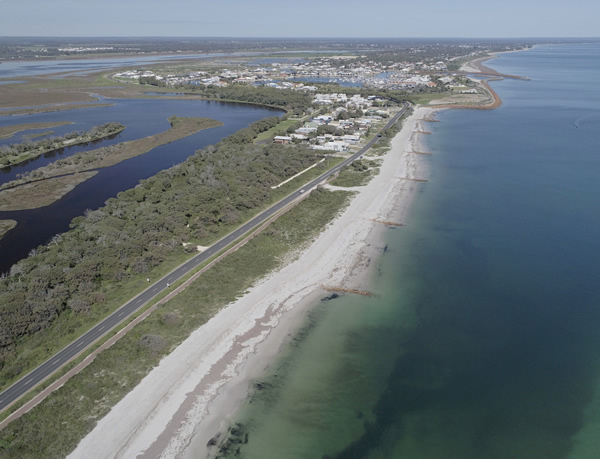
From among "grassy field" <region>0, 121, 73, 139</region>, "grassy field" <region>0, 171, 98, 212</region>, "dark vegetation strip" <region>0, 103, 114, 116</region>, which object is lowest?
"grassy field" <region>0, 171, 98, 212</region>

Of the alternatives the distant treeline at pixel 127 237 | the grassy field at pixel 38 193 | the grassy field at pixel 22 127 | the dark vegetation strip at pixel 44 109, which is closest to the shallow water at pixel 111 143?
the grassy field at pixel 38 193

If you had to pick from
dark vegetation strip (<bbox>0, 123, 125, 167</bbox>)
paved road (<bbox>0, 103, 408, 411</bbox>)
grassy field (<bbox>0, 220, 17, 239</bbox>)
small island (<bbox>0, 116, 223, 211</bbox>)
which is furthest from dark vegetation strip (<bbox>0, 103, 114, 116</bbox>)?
paved road (<bbox>0, 103, 408, 411</bbox>)

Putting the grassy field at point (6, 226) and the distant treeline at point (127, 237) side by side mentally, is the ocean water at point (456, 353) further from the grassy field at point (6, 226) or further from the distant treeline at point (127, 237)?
the grassy field at point (6, 226)

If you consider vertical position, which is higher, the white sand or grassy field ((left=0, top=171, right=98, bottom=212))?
grassy field ((left=0, top=171, right=98, bottom=212))

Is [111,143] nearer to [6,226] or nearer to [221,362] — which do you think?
[6,226]

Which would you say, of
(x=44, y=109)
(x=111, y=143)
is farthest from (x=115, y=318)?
(x=44, y=109)

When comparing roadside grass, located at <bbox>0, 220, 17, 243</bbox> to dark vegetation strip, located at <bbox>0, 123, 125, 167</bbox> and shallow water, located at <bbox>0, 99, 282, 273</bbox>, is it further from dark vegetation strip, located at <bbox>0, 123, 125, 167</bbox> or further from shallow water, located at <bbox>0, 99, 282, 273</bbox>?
dark vegetation strip, located at <bbox>0, 123, 125, 167</bbox>

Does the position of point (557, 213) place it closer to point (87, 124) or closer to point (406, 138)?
point (406, 138)
